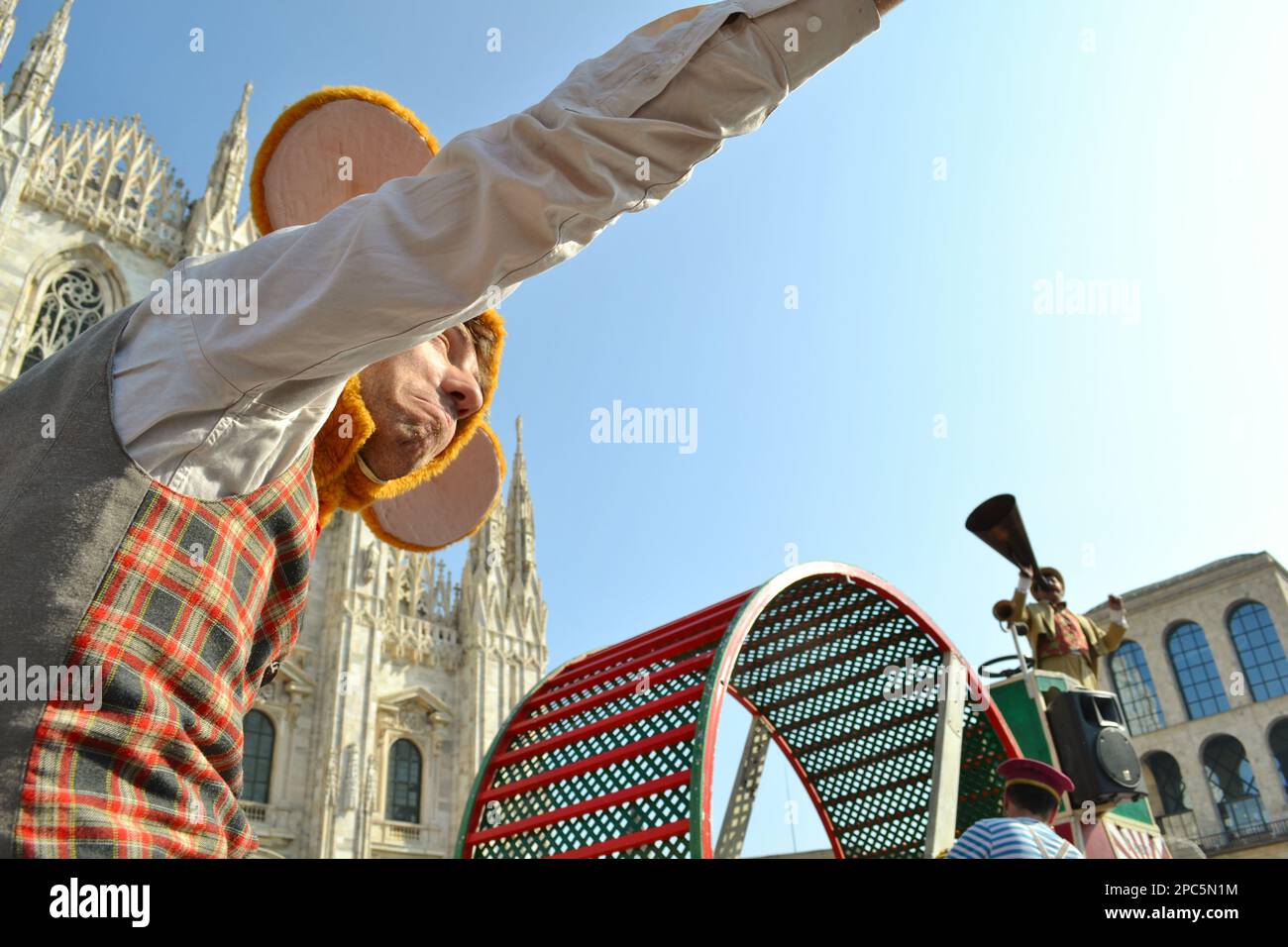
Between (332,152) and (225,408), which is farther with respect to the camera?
(332,152)

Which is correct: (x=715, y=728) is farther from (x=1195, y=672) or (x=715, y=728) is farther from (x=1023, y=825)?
(x=1195, y=672)

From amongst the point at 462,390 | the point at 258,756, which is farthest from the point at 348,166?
the point at 258,756

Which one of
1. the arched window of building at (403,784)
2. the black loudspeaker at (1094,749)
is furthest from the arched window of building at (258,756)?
the black loudspeaker at (1094,749)

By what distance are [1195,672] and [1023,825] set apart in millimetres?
31636

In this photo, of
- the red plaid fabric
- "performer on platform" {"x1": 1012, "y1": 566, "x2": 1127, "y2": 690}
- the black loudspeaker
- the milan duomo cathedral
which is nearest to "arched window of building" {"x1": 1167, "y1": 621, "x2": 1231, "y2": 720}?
the milan duomo cathedral

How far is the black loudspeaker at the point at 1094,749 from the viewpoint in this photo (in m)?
5.68

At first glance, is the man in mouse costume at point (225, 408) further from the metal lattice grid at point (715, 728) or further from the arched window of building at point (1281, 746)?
the arched window of building at point (1281, 746)

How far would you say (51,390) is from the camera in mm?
1247

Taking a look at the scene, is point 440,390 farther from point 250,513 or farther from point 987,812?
point 987,812

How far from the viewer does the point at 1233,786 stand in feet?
91.7

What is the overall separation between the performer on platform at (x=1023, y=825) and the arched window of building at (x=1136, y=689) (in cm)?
2999

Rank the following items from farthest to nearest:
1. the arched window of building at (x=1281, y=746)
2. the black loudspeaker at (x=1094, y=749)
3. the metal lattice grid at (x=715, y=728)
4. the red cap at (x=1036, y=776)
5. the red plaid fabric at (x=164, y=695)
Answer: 1. the arched window of building at (x=1281, y=746)
2. the black loudspeaker at (x=1094, y=749)
3. the metal lattice grid at (x=715, y=728)
4. the red cap at (x=1036, y=776)
5. the red plaid fabric at (x=164, y=695)

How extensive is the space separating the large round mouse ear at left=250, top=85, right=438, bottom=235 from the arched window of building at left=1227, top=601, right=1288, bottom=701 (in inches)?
1308
